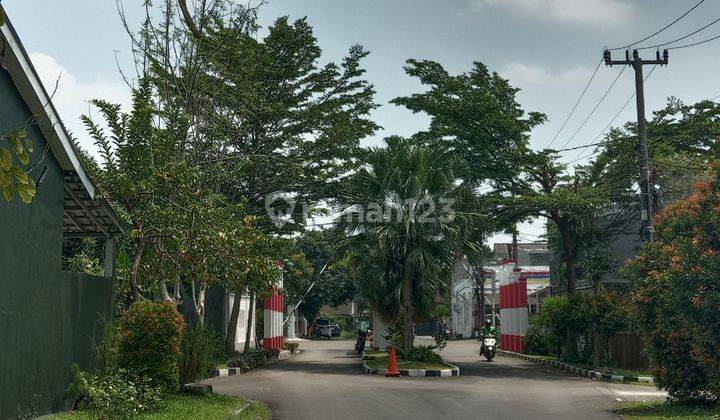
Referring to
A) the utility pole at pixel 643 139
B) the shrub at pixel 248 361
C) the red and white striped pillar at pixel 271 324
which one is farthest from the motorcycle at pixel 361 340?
the utility pole at pixel 643 139

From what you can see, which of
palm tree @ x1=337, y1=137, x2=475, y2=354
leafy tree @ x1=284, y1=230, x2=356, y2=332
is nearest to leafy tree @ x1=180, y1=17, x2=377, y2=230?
palm tree @ x1=337, y1=137, x2=475, y2=354

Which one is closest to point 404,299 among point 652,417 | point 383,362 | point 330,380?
point 383,362

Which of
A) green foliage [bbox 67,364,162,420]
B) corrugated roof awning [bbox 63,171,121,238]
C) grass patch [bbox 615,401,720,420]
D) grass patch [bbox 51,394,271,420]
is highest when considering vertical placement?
corrugated roof awning [bbox 63,171,121,238]

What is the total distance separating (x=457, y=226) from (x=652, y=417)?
1461 cm

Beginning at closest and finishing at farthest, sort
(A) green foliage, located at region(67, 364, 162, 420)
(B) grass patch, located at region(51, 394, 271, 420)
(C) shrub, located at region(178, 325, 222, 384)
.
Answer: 1. (A) green foliage, located at region(67, 364, 162, 420)
2. (B) grass patch, located at region(51, 394, 271, 420)
3. (C) shrub, located at region(178, 325, 222, 384)

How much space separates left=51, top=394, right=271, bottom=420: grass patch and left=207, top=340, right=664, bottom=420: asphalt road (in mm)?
650

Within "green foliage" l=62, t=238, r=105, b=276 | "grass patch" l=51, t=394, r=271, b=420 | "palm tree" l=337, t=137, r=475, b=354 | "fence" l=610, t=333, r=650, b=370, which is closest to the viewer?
"grass patch" l=51, t=394, r=271, b=420

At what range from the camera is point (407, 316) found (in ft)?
94.4

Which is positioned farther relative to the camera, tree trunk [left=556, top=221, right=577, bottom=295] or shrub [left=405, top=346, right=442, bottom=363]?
tree trunk [left=556, top=221, right=577, bottom=295]

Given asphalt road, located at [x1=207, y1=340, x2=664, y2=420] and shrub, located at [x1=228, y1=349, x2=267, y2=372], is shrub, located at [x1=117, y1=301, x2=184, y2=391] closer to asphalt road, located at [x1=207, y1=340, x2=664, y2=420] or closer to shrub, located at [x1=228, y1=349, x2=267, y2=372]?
asphalt road, located at [x1=207, y1=340, x2=664, y2=420]

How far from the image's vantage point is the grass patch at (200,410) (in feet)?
38.7

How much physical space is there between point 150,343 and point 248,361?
16360 millimetres

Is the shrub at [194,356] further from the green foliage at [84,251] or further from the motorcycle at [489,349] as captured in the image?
the motorcycle at [489,349]

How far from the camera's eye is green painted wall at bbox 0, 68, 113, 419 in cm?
1052
